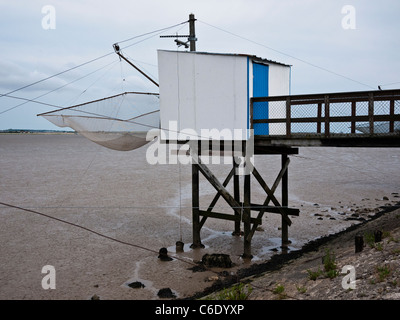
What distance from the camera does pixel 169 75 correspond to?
460 inches

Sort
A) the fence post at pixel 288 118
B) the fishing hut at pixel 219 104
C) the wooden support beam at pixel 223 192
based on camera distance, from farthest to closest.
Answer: the wooden support beam at pixel 223 192 < the fishing hut at pixel 219 104 < the fence post at pixel 288 118

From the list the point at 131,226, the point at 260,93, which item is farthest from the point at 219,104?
the point at 131,226

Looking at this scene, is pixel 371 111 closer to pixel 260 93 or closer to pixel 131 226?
pixel 260 93

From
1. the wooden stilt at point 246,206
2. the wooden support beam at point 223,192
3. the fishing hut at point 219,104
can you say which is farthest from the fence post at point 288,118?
the wooden support beam at point 223,192

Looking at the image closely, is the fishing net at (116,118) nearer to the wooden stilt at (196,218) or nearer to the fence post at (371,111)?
the wooden stilt at (196,218)

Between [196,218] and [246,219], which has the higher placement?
[246,219]

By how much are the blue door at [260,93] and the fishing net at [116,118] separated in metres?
3.49

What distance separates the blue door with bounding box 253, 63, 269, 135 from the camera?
436 inches

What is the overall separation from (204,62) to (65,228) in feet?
30.0

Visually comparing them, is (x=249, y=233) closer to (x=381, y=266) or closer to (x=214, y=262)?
(x=214, y=262)

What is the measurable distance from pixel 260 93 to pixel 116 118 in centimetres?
518

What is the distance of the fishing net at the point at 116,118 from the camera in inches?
505

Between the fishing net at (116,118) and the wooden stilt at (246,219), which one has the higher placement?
the fishing net at (116,118)

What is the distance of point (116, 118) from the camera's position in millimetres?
13430
